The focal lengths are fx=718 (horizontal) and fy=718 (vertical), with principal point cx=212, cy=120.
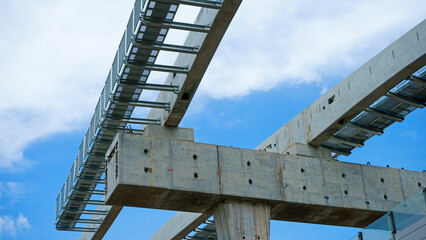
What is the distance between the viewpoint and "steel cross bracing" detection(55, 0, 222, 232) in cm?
2117

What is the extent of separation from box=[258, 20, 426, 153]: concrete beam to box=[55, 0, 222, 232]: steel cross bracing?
5.94 meters

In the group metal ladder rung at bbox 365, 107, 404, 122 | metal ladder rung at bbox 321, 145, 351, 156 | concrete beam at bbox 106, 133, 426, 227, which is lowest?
concrete beam at bbox 106, 133, 426, 227

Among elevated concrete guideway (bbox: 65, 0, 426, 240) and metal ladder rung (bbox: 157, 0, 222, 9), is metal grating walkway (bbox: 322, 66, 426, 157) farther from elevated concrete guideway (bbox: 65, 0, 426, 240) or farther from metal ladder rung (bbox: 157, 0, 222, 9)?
metal ladder rung (bbox: 157, 0, 222, 9)

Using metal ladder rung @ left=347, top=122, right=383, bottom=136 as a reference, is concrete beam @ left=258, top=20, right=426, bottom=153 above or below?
above

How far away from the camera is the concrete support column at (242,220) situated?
25.6 metres

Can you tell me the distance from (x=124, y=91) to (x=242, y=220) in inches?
246

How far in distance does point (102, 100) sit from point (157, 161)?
3.67 metres

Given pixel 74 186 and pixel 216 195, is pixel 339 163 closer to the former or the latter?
pixel 216 195

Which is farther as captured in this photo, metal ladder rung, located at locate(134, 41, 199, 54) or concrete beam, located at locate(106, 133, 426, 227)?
concrete beam, located at locate(106, 133, 426, 227)

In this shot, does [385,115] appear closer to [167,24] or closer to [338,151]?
[338,151]

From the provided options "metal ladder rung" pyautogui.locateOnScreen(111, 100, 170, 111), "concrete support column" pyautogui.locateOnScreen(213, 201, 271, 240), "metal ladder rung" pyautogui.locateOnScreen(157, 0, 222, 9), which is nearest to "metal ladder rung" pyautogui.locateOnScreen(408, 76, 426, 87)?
"concrete support column" pyautogui.locateOnScreen(213, 201, 271, 240)

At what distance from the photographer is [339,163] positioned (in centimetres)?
2834

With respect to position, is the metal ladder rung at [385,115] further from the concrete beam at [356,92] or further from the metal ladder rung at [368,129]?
the metal ladder rung at [368,129]

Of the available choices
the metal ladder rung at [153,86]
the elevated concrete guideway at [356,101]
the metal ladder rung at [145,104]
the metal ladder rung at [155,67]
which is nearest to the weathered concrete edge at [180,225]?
the elevated concrete guideway at [356,101]
